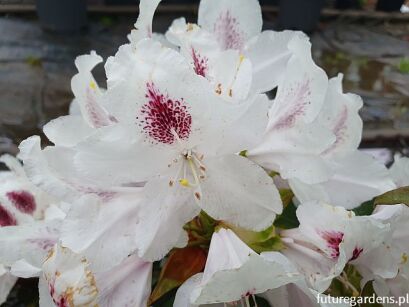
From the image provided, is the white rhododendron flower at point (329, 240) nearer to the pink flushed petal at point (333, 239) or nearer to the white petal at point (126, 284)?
the pink flushed petal at point (333, 239)

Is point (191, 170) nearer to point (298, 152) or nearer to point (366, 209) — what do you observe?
point (298, 152)

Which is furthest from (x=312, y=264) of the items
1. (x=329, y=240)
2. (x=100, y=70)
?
(x=100, y=70)

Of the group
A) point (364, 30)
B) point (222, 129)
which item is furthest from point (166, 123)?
point (364, 30)

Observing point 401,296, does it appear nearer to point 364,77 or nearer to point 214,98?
point 214,98

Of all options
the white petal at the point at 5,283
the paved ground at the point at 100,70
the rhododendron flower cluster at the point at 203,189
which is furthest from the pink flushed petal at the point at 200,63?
the paved ground at the point at 100,70

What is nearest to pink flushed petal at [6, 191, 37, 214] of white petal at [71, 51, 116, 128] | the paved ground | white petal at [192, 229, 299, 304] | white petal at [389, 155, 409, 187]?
white petal at [71, 51, 116, 128]
